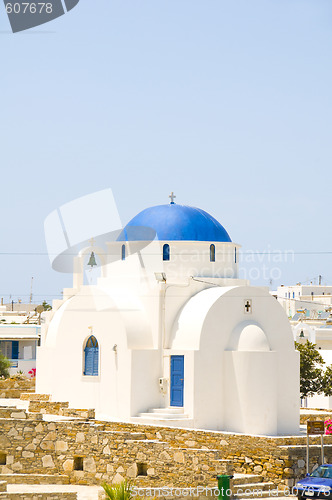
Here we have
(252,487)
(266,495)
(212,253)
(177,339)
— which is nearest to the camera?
(266,495)

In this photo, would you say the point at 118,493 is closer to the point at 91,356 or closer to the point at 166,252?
the point at 91,356

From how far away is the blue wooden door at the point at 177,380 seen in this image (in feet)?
78.2

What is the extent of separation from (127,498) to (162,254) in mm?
9148

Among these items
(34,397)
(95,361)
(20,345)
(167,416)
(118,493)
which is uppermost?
(20,345)

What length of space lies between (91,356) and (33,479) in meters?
4.72

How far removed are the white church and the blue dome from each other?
32 mm

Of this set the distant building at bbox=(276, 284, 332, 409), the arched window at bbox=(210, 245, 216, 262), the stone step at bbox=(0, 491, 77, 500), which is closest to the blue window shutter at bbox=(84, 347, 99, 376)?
the arched window at bbox=(210, 245, 216, 262)

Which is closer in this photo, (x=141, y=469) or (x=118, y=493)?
(x=118, y=493)

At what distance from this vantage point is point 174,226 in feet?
85.3

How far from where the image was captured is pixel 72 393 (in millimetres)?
25547

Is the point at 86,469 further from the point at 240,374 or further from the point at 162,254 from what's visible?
the point at 162,254

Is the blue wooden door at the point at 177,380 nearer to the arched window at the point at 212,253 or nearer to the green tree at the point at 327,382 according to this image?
the arched window at the point at 212,253
